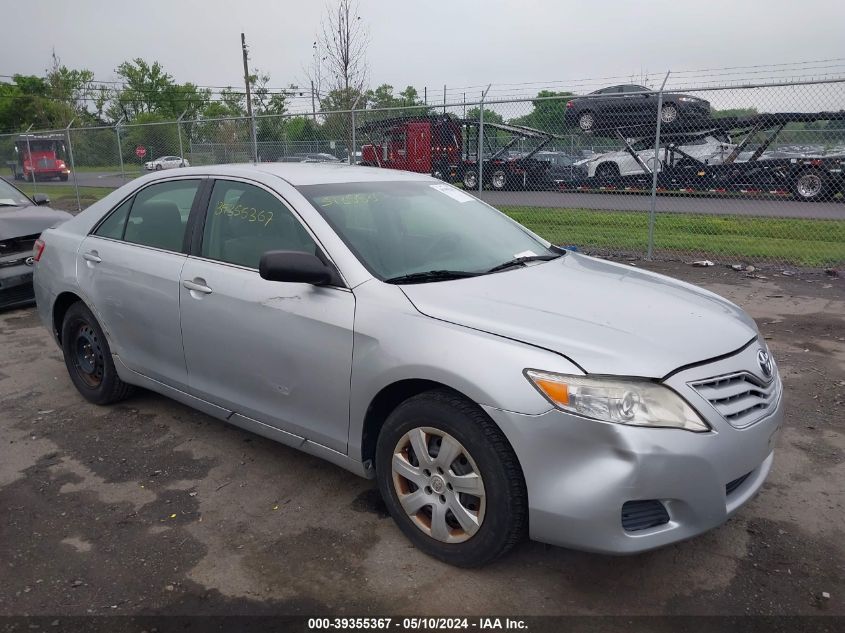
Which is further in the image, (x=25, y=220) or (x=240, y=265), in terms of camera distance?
(x=25, y=220)

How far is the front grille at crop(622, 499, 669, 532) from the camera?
95.6 inches

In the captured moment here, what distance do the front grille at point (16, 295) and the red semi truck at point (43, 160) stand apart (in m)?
16.1

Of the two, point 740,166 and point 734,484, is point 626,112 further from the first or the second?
point 734,484

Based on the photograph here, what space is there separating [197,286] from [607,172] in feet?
35.2

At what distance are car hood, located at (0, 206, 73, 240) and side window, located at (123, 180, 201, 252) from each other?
10.7 ft

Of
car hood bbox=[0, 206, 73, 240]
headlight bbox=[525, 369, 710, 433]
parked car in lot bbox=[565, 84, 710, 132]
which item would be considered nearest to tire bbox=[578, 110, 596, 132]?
parked car in lot bbox=[565, 84, 710, 132]

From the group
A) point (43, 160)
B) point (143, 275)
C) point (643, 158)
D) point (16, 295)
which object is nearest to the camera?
point (143, 275)

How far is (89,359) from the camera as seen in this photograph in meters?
4.67

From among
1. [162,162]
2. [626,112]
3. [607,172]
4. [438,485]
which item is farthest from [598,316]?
[162,162]

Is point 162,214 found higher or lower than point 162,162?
lower

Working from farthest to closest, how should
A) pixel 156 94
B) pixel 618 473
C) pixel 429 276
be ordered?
pixel 156 94, pixel 429 276, pixel 618 473

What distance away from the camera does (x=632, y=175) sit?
1273 cm

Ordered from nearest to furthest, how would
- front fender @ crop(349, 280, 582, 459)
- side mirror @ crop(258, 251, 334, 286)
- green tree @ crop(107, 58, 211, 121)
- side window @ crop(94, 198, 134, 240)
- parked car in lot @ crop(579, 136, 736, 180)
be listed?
front fender @ crop(349, 280, 582, 459) → side mirror @ crop(258, 251, 334, 286) → side window @ crop(94, 198, 134, 240) → parked car in lot @ crop(579, 136, 736, 180) → green tree @ crop(107, 58, 211, 121)

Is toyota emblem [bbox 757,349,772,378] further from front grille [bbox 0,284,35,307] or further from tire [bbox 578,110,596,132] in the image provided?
tire [bbox 578,110,596,132]
